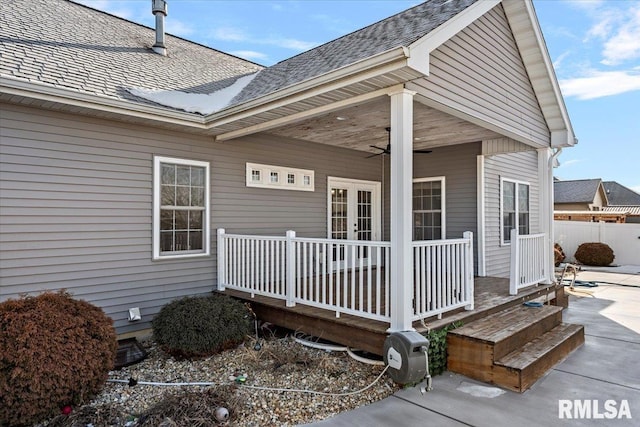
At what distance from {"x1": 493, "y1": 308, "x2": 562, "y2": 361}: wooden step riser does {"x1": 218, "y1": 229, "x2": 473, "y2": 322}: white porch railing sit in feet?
2.08

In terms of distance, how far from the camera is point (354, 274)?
4258 millimetres

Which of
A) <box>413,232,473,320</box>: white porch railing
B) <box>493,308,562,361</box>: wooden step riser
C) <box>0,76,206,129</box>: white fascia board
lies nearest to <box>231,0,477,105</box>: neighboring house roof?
<box>0,76,206,129</box>: white fascia board

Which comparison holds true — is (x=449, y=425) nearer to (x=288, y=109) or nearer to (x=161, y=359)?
(x=161, y=359)

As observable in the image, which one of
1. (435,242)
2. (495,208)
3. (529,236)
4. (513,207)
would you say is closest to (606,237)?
(513,207)

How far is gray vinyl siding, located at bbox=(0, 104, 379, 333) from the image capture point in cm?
443

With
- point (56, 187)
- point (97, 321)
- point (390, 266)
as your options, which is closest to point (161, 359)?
point (97, 321)

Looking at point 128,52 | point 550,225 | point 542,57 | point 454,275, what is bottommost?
point 454,275

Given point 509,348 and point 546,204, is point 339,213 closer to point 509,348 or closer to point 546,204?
point 546,204

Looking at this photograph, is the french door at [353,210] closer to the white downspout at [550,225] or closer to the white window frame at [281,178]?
the white window frame at [281,178]

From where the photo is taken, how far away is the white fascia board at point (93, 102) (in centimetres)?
404

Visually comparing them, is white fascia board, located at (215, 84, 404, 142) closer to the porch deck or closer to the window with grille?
the porch deck

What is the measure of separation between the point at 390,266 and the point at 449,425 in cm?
155

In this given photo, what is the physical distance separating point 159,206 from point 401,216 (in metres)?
3.50

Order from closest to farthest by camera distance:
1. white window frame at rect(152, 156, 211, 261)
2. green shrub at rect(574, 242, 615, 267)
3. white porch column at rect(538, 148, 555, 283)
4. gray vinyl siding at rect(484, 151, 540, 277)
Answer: white window frame at rect(152, 156, 211, 261), white porch column at rect(538, 148, 555, 283), gray vinyl siding at rect(484, 151, 540, 277), green shrub at rect(574, 242, 615, 267)
